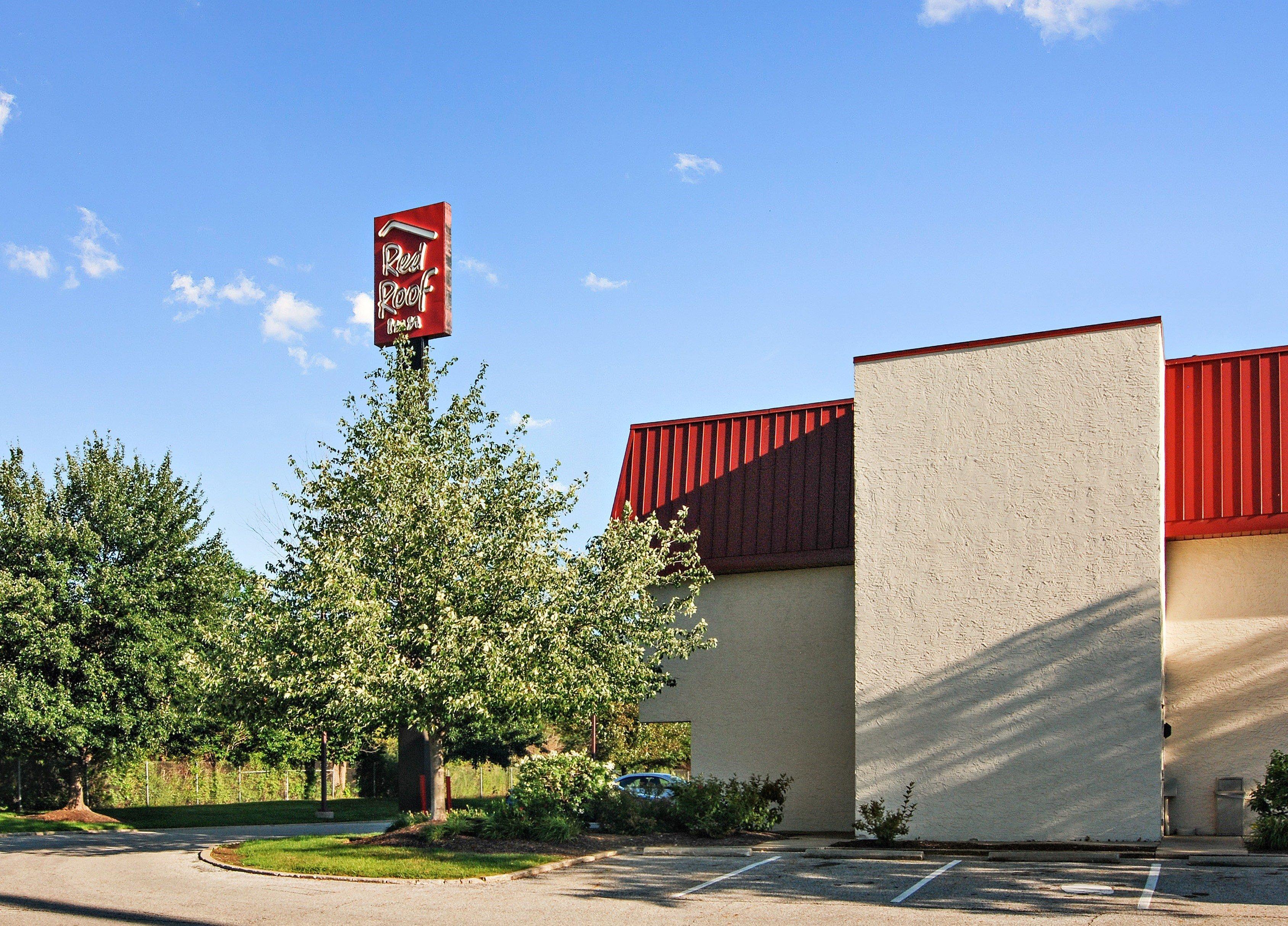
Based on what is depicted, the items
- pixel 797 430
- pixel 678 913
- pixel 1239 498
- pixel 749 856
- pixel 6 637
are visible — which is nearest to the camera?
pixel 678 913

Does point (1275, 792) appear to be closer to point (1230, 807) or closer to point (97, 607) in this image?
point (1230, 807)

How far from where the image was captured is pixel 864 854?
1722 centimetres

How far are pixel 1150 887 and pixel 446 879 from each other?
29.1 feet

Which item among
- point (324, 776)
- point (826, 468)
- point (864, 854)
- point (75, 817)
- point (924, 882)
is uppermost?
point (826, 468)

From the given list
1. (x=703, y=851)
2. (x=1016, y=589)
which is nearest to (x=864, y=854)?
(x=703, y=851)

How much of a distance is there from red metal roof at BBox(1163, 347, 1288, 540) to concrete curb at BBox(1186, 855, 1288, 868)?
18.6ft

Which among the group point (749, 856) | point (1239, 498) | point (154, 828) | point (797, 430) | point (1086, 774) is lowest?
point (154, 828)

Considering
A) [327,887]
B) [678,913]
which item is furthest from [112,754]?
[678,913]

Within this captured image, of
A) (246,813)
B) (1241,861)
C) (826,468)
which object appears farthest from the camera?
(246,813)

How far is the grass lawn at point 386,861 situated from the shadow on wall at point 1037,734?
20.1 feet

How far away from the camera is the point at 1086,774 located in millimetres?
17453

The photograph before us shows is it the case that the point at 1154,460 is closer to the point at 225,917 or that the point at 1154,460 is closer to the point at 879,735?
the point at 879,735

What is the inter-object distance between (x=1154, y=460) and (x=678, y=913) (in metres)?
10.4

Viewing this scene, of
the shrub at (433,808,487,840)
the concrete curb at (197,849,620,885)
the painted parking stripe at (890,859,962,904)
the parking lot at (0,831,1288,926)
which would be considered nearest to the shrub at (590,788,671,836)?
the shrub at (433,808,487,840)
